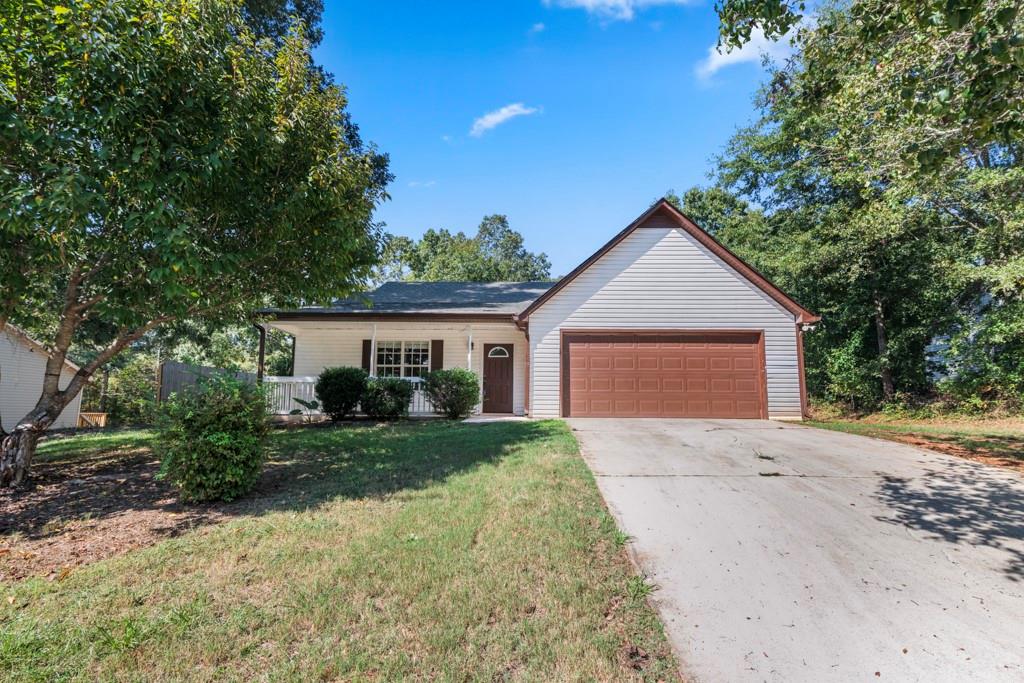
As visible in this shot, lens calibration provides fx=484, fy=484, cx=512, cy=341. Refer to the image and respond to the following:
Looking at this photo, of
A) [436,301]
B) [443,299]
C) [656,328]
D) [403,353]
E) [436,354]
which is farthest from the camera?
[443,299]

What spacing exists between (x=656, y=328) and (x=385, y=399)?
7036 millimetres

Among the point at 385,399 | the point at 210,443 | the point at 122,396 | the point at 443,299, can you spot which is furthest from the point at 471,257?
the point at 210,443

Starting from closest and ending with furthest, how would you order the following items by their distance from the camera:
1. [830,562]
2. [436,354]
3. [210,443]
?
1. [830,562]
2. [210,443]
3. [436,354]

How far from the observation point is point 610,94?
11.3 metres

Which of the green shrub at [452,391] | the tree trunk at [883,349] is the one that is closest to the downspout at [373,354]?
the green shrub at [452,391]

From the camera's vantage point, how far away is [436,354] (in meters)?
14.5

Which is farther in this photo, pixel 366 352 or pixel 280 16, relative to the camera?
pixel 366 352

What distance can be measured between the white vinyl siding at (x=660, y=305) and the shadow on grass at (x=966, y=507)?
6.43m

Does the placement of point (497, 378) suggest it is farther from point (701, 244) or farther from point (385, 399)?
point (701, 244)

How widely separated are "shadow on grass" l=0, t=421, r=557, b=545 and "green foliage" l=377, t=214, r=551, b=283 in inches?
1023

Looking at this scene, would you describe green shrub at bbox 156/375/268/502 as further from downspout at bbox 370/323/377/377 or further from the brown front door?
the brown front door

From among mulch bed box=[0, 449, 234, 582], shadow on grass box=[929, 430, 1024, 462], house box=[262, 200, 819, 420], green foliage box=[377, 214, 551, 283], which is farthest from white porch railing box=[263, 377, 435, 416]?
green foliage box=[377, 214, 551, 283]

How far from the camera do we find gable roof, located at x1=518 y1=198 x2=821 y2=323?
1231cm

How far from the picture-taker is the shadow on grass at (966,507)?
157 inches
